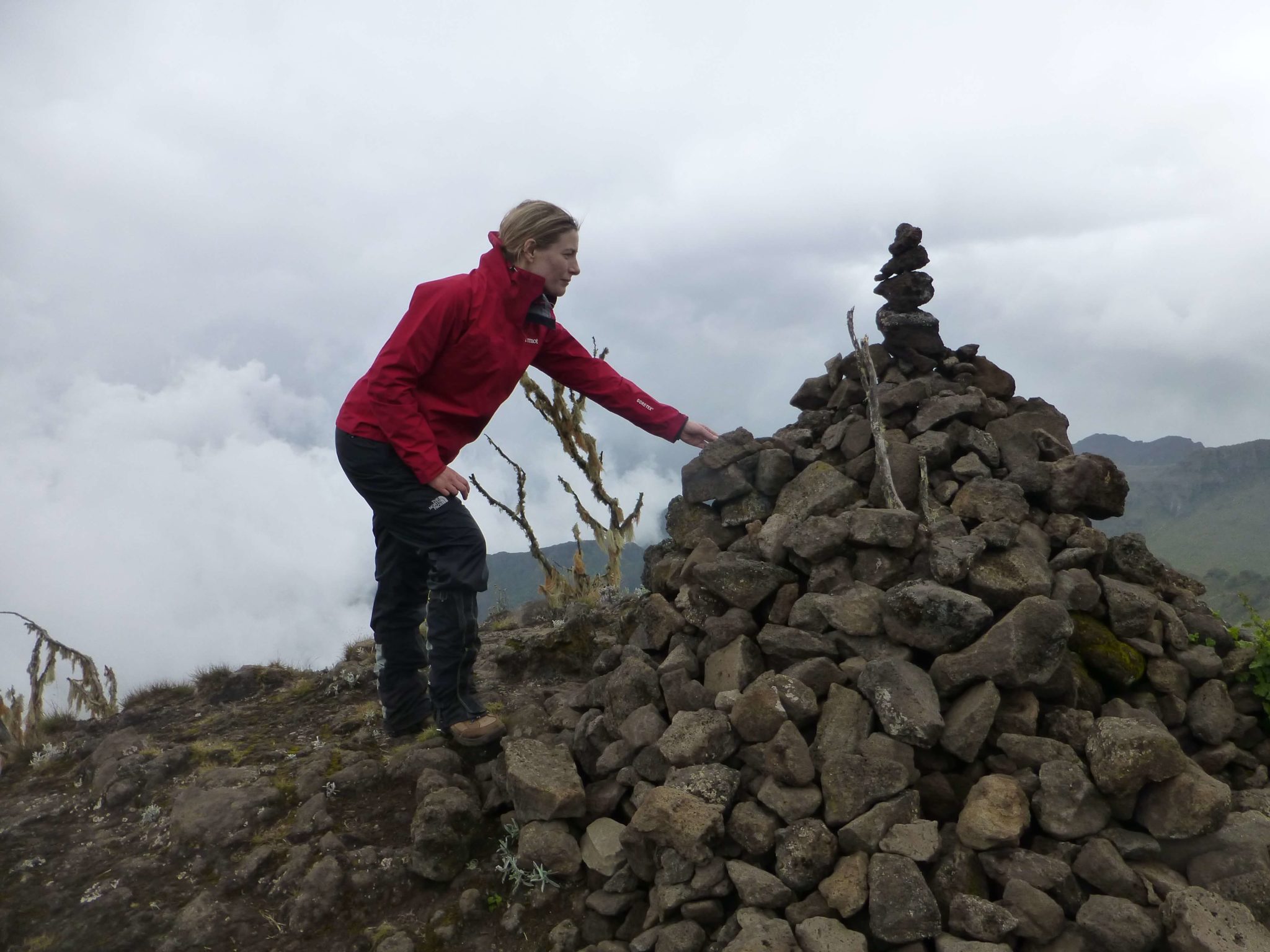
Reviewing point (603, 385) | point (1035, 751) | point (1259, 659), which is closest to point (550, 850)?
point (1035, 751)

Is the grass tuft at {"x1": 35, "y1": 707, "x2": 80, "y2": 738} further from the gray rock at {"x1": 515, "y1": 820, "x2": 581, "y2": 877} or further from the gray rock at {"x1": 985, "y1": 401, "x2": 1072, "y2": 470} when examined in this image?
the gray rock at {"x1": 985, "y1": 401, "x2": 1072, "y2": 470}

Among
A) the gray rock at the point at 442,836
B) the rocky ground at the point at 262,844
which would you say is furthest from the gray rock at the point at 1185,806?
the gray rock at the point at 442,836

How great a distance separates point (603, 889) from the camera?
174 inches

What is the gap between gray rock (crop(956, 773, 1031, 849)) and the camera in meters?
3.81

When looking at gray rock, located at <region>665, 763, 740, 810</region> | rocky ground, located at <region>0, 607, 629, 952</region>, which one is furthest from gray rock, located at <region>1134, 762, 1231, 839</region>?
rocky ground, located at <region>0, 607, 629, 952</region>

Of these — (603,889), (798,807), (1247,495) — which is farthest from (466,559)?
(1247,495)

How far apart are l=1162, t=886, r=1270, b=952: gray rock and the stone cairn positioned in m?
0.01

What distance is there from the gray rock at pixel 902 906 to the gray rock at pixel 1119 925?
0.61 metres

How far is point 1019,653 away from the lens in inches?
170

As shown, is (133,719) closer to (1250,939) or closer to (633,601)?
(633,601)

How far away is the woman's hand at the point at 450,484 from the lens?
5.16 m

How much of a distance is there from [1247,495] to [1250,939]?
99146 mm

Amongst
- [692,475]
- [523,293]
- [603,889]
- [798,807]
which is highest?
[523,293]

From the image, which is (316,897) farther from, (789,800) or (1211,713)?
(1211,713)
